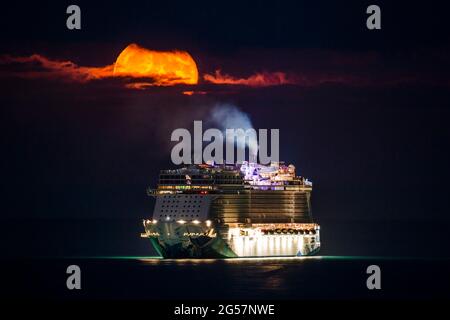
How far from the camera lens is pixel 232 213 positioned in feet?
604

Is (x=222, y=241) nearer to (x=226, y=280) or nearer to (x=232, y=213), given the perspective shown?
(x=232, y=213)

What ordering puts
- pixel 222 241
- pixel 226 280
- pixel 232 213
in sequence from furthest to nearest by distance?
pixel 232 213
pixel 222 241
pixel 226 280

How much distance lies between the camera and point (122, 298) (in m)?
A: 144

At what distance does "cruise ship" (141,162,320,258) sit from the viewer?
17962 centimetres

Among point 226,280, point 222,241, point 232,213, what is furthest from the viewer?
point 232,213

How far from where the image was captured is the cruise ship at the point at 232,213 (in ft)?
589

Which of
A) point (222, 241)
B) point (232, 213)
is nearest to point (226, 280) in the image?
point (222, 241)

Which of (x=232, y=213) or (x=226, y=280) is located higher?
(x=232, y=213)
